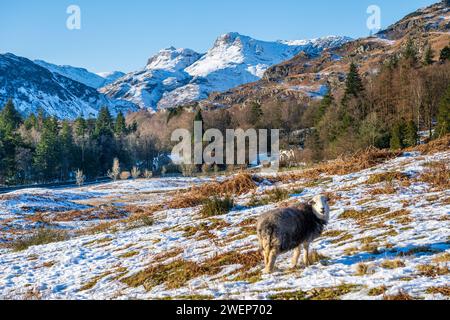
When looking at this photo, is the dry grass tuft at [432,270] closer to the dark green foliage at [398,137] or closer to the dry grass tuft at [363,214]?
the dry grass tuft at [363,214]

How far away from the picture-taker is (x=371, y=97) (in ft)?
260

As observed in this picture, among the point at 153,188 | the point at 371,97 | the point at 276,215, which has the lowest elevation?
the point at 153,188

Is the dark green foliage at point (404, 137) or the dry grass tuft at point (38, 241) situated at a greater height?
the dark green foliage at point (404, 137)

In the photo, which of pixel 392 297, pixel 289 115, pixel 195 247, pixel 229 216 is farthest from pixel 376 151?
pixel 289 115

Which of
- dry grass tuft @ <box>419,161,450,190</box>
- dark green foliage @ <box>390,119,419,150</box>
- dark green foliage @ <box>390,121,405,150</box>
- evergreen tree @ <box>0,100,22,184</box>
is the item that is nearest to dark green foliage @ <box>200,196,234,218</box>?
dry grass tuft @ <box>419,161,450,190</box>

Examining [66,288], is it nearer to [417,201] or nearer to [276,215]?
[276,215]

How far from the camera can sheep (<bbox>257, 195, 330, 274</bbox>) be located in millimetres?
9016

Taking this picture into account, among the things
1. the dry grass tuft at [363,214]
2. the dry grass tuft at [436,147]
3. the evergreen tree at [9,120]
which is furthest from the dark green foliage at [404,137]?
the evergreen tree at [9,120]

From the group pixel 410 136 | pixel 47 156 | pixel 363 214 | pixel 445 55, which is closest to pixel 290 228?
pixel 363 214

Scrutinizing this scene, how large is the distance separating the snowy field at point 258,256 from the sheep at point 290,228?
50cm

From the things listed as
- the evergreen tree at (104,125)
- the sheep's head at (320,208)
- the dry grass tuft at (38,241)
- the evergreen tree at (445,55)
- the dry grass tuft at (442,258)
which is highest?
the evergreen tree at (445,55)

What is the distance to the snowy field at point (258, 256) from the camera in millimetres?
7852

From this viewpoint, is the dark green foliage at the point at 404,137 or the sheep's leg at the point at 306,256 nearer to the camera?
the sheep's leg at the point at 306,256
